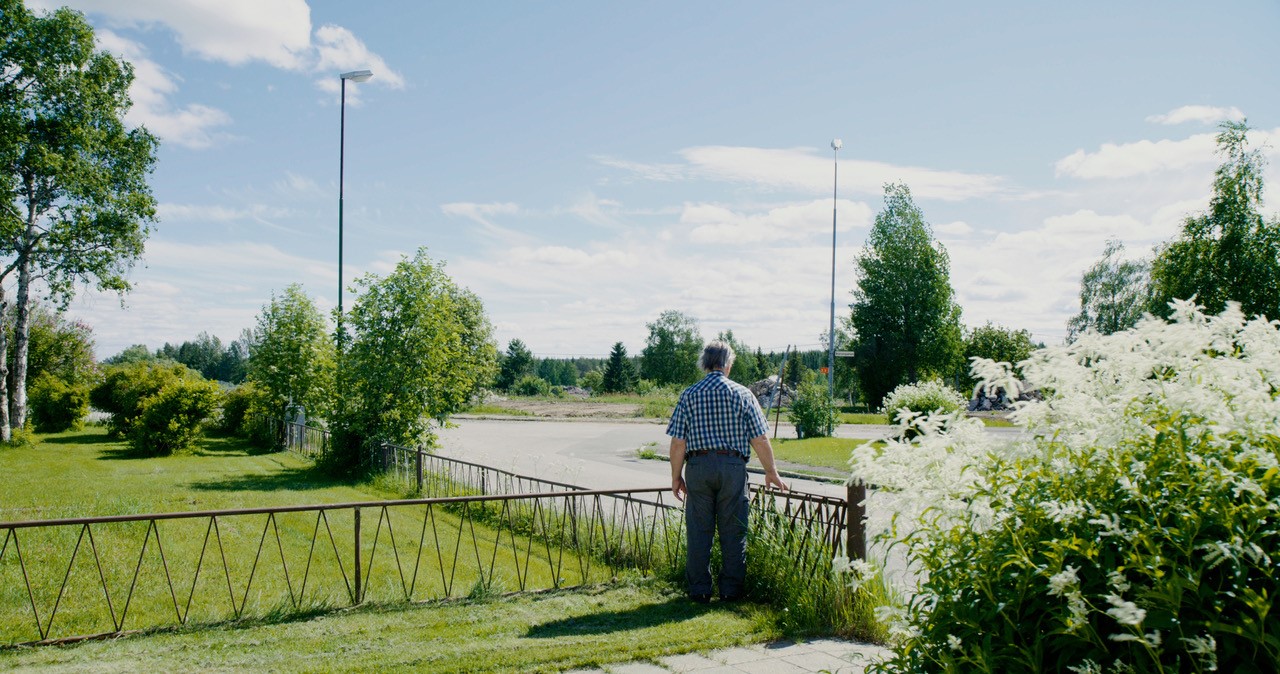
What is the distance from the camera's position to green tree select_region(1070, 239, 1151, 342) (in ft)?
140

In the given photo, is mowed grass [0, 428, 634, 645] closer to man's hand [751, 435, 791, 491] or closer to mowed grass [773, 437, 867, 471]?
man's hand [751, 435, 791, 491]

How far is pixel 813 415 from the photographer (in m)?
25.2

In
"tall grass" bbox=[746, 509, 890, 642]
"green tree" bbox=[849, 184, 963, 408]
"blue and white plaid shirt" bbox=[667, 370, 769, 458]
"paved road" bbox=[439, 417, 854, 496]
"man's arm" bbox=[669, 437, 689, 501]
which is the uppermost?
"green tree" bbox=[849, 184, 963, 408]

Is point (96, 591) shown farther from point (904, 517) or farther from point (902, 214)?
point (902, 214)

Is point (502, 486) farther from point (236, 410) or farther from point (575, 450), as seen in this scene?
point (236, 410)

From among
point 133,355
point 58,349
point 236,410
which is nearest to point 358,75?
point 236,410

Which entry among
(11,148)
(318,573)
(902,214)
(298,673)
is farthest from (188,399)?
(902,214)

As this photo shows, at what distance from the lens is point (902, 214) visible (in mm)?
37875

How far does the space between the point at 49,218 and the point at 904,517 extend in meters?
26.5

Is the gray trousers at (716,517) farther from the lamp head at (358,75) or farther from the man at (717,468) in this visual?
the lamp head at (358,75)

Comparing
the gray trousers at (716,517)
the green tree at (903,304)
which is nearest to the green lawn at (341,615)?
the gray trousers at (716,517)

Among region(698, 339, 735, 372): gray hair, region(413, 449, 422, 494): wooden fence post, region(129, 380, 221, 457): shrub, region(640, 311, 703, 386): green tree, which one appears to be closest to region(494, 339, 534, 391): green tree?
region(640, 311, 703, 386): green tree

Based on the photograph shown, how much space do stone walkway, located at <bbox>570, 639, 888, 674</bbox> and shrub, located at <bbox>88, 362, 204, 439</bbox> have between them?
20.9 meters

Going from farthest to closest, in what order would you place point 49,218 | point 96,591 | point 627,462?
point 49,218
point 627,462
point 96,591
